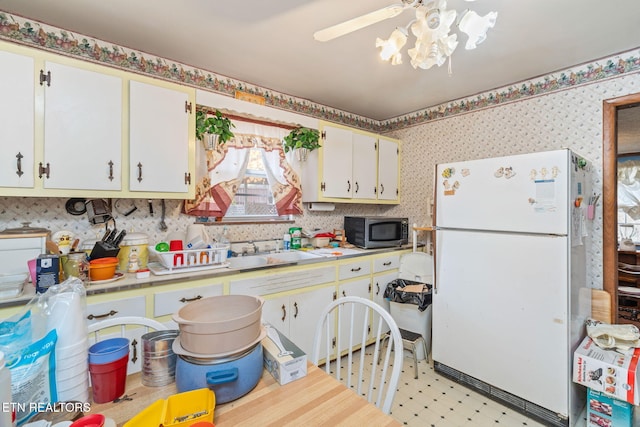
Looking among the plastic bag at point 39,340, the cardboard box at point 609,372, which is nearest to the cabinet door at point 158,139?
the plastic bag at point 39,340

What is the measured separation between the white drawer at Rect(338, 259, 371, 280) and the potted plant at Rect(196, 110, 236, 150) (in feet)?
4.84

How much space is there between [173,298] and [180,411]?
3.66 ft

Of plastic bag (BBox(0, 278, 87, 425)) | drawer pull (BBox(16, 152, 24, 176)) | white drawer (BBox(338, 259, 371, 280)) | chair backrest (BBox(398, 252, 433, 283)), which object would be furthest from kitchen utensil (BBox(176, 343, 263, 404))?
chair backrest (BBox(398, 252, 433, 283))

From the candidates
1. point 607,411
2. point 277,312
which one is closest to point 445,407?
point 607,411

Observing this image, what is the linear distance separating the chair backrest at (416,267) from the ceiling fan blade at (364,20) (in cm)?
227

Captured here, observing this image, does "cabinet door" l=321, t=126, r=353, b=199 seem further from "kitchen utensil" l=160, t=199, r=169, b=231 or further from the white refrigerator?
"kitchen utensil" l=160, t=199, r=169, b=231

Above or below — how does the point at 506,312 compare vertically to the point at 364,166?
below

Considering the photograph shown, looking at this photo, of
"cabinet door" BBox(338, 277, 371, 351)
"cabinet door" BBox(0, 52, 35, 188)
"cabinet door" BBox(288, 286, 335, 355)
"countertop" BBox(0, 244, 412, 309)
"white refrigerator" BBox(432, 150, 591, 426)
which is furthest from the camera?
"cabinet door" BBox(338, 277, 371, 351)

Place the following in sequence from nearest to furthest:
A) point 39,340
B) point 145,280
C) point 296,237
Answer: point 39,340
point 145,280
point 296,237

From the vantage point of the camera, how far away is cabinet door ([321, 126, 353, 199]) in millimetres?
2824

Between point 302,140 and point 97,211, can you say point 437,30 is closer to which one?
point 302,140

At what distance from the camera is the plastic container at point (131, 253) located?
1800mm

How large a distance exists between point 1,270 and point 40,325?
1.16 metres

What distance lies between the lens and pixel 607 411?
65.1 inches
